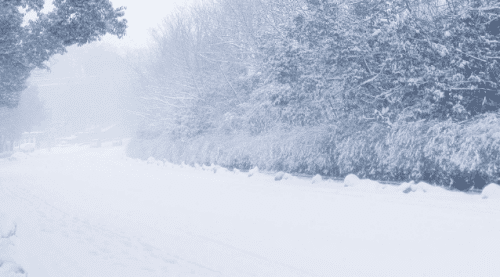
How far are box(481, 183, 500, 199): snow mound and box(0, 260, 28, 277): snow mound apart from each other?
854 cm

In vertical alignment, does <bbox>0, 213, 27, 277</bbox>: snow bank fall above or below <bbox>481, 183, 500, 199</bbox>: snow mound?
below

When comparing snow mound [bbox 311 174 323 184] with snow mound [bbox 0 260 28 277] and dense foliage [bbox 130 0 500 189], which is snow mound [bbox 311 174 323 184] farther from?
snow mound [bbox 0 260 28 277]

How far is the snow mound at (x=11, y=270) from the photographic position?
5.17 metres

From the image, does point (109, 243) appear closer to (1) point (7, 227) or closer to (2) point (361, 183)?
(1) point (7, 227)

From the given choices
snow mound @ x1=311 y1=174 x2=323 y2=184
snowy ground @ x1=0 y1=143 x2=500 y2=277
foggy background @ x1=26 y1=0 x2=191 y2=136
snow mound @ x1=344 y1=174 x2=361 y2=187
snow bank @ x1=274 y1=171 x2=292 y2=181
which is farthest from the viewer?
foggy background @ x1=26 y1=0 x2=191 y2=136

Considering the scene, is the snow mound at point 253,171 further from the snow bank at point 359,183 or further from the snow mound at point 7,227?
the snow mound at point 7,227

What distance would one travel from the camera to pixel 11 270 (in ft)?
17.4

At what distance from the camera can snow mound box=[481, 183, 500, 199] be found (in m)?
9.30

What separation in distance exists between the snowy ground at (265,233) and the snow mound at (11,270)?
37 cm

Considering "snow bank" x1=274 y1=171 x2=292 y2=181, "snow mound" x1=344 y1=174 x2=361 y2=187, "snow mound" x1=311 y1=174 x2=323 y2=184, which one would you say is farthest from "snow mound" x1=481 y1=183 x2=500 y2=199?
"snow bank" x1=274 y1=171 x2=292 y2=181

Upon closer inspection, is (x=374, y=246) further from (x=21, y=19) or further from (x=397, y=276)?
(x=21, y=19)

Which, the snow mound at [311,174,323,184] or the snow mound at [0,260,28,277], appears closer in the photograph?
the snow mound at [0,260,28,277]

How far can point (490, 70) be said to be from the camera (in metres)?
11.3

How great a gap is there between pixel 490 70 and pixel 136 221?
918cm
